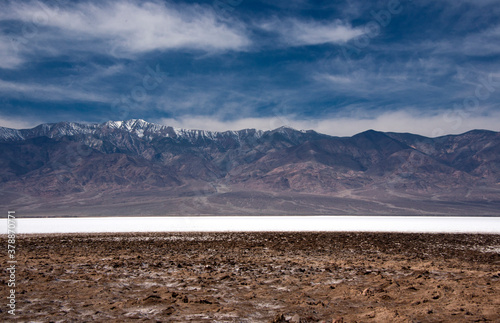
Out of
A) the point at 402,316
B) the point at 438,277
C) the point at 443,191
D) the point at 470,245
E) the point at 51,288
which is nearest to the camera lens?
the point at 402,316

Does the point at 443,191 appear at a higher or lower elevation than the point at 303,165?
lower

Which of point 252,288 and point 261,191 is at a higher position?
point 261,191

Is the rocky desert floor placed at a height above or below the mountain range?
below

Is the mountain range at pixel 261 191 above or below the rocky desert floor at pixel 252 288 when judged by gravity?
above

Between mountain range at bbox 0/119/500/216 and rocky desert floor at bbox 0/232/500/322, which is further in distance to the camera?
mountain range at bbox 0/119/500/216

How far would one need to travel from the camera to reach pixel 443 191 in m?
162

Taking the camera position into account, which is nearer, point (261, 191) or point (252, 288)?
point (252, 288)

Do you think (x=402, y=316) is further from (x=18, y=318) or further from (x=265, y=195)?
(x=265, y=195)

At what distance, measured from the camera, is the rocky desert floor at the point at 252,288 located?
7113 millimetres

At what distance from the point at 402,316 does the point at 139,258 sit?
10.5 meters

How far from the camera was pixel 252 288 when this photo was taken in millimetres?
9438

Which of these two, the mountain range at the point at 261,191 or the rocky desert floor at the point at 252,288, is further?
the mountain range at the point at 261,191

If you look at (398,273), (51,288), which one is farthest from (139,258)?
(398,273)

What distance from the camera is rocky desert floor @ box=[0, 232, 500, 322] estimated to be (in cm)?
711
